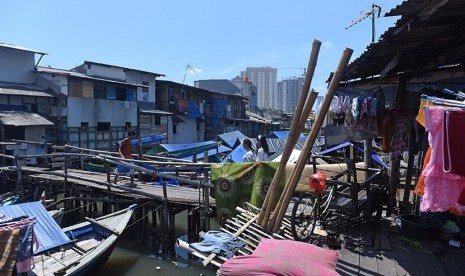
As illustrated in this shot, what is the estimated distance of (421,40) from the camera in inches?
194

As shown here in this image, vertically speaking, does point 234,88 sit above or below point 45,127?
above

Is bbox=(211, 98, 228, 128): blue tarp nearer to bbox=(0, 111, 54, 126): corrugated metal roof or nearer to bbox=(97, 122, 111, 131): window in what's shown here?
bbox=(97, 122, 111, 131): window

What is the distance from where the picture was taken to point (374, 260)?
5441 mm

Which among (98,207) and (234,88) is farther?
(234,88)

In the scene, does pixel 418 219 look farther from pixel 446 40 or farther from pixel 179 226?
pixel 179 226

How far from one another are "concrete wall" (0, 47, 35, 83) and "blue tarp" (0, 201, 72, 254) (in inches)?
729

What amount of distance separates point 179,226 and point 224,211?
225 inches

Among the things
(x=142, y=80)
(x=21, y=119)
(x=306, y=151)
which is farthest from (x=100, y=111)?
(x=306, y=151)

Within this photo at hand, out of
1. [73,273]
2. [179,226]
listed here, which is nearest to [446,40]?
[73,273]

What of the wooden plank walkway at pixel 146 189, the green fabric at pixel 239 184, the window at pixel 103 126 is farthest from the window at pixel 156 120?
the green fabric at pixel 239 184

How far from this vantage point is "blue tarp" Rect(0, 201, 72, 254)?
282 inches

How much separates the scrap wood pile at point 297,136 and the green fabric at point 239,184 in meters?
1.48

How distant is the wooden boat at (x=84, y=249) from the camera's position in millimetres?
7414

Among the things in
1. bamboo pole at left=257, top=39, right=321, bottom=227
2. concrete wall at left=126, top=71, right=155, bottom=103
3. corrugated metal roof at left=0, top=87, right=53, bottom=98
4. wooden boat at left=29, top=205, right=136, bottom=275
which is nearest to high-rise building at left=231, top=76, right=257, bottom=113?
concrete wall at left=126, top=71, right=155, bottom=103
